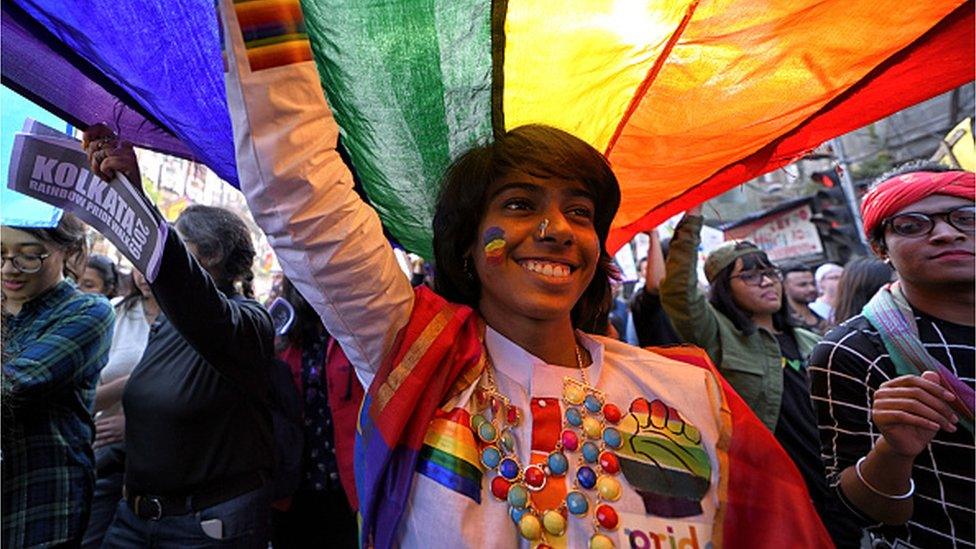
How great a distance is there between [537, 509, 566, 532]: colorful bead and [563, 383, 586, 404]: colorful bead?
232mm

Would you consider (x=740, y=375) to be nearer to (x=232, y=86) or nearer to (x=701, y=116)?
(x=701, y=116)

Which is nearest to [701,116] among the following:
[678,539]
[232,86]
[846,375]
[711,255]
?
[846,375]

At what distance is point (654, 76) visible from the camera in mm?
1765

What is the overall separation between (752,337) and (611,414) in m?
1.91

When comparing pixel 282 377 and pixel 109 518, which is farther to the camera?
pixel 282 377

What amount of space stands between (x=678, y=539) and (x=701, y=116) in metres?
1.16

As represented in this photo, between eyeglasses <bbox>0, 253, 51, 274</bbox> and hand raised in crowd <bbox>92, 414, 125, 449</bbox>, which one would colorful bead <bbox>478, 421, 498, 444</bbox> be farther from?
hand raised in crowd <bbox>92, 414, 125, 449</bbox>

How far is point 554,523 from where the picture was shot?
1212mm

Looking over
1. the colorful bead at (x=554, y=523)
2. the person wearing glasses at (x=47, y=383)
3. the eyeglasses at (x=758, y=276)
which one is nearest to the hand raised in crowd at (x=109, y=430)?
the person wearing glasses at (x=47, y=383)

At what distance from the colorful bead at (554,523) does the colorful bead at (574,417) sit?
181mm

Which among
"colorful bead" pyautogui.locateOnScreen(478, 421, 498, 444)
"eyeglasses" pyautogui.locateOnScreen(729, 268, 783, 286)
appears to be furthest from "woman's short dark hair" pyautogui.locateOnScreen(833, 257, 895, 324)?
"colorful bead" pyautogui.locateOnScreen(478, 421, 498, 444)

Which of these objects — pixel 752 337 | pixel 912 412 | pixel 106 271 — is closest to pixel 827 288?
pixel 752 337

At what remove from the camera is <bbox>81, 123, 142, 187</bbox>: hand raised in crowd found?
1.52m

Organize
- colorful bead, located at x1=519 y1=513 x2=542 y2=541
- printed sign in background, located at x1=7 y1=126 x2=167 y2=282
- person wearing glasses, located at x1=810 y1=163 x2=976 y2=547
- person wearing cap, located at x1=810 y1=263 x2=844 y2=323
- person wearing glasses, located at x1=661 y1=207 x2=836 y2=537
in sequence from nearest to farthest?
colorful bead, located at x1=519 y1=513 x2=542 y2=541, printed sign in background, located at x1=7 y1=126 x2=167 y2=282, person wearing glasses, located at x1=810 y1=163 x2=976 y2=547, person wearing glasses, located at x1=661 y1=207 x2=836 y2=537, person wearing cap, located at x1=810 y1=263 x2=844 y2=323
